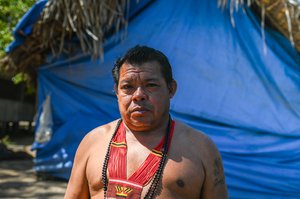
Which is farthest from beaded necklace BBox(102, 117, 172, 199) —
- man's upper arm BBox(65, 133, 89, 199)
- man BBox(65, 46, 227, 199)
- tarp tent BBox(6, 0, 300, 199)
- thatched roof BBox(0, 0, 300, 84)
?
thatched roof BBox(0, 0, 300, 84)

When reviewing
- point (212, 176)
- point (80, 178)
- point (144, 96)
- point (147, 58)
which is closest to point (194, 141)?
point (212, 176)

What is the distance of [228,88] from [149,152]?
10.8 ft

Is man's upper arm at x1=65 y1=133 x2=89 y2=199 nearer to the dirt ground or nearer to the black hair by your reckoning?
the black hair

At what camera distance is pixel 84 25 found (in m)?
5.21

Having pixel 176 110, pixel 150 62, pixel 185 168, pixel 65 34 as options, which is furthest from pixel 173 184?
pixel 65 34

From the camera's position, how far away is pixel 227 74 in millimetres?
4969

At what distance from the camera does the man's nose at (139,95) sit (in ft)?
5.77

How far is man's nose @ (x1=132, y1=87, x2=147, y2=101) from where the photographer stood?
176cm

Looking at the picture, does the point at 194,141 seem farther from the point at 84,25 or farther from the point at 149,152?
the point at 84,25

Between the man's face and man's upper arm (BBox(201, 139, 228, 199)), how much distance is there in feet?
0.88

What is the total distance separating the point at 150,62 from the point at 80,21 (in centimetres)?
358

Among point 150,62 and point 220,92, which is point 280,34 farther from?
point 150,62

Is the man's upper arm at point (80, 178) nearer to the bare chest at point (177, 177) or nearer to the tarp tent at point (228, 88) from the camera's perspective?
the bare chest at point (177, 177)

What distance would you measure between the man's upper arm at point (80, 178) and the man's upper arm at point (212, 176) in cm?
57
